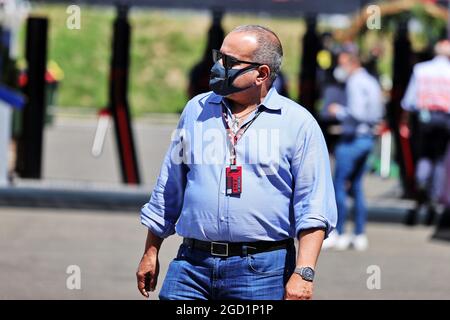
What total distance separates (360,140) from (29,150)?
15.2ft

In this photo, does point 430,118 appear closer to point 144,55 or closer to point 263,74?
point 263,74

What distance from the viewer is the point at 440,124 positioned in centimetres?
1266

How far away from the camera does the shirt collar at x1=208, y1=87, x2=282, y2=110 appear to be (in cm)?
491

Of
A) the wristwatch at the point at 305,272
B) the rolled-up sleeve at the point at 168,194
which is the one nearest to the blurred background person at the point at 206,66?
the rolled-up sleeve at the point at 168,194

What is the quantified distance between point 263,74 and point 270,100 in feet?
0.37

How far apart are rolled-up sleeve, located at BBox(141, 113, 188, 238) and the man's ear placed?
13.4 inches

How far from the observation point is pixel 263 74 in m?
4.98

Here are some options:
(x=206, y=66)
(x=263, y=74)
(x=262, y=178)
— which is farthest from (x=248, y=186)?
(x=206, y=66)

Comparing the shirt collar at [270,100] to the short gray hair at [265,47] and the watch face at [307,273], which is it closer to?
the short gray hair at [265,47]

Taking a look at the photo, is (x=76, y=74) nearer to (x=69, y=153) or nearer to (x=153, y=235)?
(x=69, y=153)

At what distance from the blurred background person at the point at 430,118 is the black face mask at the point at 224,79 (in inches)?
293

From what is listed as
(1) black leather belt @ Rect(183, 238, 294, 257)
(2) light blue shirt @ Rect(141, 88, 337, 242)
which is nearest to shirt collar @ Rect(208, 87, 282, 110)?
(2) light blue shirt @ Rect(141, 88, 337, 242)

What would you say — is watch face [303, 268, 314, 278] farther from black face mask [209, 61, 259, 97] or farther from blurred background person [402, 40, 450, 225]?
blurred background person [402, 40, 450, 225]
